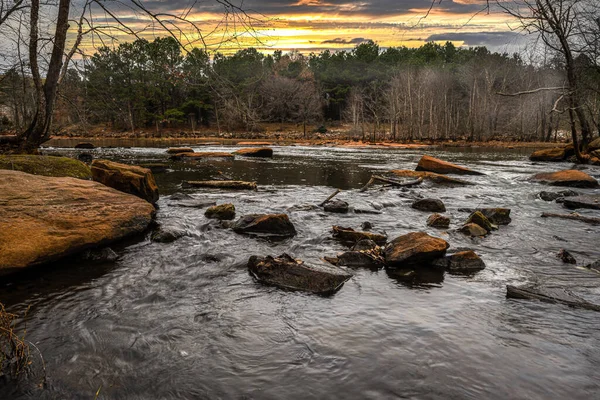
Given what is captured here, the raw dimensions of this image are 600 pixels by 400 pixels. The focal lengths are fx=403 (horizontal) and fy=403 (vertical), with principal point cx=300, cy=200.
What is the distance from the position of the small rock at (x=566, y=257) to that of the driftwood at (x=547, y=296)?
1.45 metres

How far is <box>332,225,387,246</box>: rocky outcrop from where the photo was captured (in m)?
7.10

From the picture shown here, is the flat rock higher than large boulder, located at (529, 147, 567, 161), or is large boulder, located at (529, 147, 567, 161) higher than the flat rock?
large boulder, located at (529, 147, 567, 161)

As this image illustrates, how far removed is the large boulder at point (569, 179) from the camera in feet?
46.2

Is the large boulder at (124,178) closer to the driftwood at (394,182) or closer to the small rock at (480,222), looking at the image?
the driftwood at (394,182)

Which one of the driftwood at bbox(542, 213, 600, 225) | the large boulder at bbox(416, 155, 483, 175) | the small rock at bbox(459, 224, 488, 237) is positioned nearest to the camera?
the small rock at bbox(459, 224, 488, 237)

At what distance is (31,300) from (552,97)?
6528 centimetres

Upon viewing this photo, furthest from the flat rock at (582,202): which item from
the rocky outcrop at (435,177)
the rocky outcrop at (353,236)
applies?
the rocky outcrop at (353,236)

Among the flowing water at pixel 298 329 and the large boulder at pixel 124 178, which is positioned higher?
the large boulder at pixel 124 178

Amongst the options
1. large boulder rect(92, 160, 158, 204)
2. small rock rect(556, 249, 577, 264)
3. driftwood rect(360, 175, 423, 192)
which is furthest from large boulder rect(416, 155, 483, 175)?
large boulder rect(92, 160, 158, 204)

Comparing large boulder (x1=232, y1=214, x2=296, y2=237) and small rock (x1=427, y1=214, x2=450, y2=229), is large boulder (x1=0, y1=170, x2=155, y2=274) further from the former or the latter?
small rock (x1=427, y1=214, x2=450, y2=229)

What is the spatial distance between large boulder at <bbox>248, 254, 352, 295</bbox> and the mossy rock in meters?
7.29

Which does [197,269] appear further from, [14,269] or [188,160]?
[188,160]

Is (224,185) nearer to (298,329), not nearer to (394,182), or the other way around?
(394,182)

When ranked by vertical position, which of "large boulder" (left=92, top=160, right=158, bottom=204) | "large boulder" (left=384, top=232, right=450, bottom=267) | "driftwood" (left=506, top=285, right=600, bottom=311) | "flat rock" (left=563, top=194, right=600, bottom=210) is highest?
"large boulder" (left=92, top=160, right=158, bottom=204)
